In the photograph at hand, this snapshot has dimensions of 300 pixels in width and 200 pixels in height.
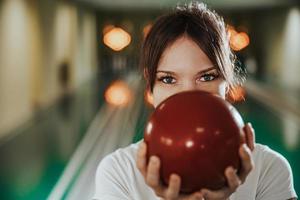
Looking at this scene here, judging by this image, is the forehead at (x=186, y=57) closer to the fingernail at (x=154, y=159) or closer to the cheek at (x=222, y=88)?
the cheek at (x=222, y=88)

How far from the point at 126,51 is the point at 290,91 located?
105 inches

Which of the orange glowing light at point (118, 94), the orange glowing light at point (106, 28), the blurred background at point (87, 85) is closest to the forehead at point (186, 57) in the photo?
the blurred background at point (87, 85)

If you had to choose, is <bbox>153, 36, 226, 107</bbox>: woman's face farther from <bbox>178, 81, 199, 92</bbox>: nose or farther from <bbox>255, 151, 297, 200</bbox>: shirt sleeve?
<bbox>255, 151, 297, 200</bbox>: shirt sleeve

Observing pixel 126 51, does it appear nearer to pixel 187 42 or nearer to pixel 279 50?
pixel 279 50

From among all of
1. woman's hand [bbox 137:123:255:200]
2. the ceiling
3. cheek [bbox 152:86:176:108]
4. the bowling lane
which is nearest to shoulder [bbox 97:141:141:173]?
cheek [bbox 152:86:176:108]

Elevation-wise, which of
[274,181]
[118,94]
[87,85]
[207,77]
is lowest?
[118,94]

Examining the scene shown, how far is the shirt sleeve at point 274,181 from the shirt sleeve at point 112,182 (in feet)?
0.85

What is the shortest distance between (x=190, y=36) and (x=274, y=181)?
32cm

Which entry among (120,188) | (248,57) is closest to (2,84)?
(120,188)

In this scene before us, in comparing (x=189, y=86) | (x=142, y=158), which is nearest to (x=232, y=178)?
(x=142, y=158)

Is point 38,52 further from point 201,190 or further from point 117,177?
point 201,190

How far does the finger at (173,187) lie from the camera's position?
762 mm

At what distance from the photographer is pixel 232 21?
29.8 feet

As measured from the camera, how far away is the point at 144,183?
3.33 feet
